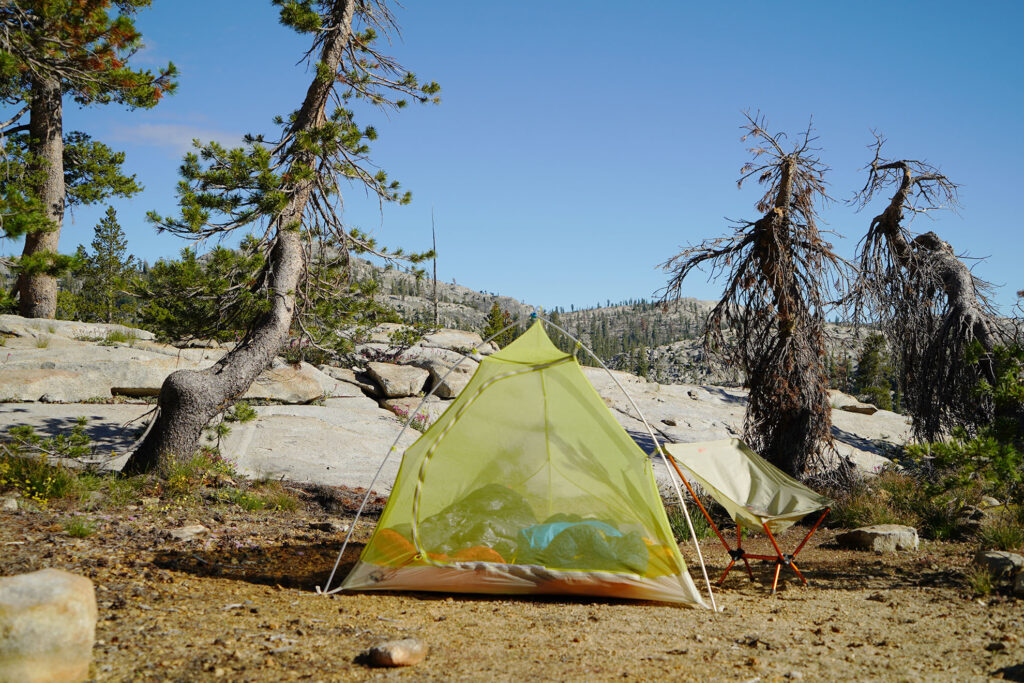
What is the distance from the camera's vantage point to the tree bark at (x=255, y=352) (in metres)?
8.30

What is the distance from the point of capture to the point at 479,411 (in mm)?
6520

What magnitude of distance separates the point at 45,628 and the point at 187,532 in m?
3.79

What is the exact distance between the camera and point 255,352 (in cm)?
882

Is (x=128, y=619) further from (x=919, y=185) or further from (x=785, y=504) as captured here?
(x=919, y=185)

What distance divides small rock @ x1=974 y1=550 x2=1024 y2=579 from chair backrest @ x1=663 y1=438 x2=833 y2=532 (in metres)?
1.51

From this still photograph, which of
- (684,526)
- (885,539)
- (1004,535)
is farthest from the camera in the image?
(684,526)

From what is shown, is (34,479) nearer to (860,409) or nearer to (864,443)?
(864,443)

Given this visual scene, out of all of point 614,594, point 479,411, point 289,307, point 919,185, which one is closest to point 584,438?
point 479,411

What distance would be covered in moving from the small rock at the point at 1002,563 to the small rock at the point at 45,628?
718 cm

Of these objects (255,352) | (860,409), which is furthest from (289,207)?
(860,409)

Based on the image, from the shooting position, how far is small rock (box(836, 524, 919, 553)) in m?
7.79

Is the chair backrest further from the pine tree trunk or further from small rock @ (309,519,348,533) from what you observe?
the pine tree trunk

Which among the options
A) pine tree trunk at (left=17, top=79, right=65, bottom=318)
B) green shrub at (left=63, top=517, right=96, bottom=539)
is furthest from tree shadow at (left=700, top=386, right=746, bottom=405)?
pine tree trunk at (left=17, top=79, right=65, bottom=318)

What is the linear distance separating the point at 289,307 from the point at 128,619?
5.46 metres
